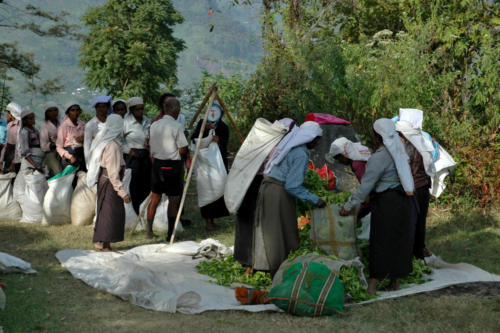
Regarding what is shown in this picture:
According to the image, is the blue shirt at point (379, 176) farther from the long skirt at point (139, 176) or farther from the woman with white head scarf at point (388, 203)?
the long skirt at point (139, 176)

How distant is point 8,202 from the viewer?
9375 millimetres

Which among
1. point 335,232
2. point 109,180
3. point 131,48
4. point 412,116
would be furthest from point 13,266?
point 131,48

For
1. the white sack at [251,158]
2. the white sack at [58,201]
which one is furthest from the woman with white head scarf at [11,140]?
the white sack at [251,158]

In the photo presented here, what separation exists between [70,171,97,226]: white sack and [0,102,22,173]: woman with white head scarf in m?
1.70

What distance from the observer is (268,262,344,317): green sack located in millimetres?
4703

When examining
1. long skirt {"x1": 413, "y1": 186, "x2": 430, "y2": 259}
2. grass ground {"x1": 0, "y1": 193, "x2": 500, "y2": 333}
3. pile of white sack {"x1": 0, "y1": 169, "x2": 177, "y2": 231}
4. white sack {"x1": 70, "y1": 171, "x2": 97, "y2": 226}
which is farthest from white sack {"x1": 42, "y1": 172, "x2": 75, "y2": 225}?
long skirt {"x1": 413, "y1": 186, "x2": 430, "y2": 259}

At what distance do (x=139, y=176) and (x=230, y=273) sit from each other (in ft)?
9.71

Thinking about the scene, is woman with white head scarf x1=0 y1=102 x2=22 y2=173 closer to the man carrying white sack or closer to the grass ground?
the grass ground

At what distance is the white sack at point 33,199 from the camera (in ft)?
29.9

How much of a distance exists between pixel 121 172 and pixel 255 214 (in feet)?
6.48

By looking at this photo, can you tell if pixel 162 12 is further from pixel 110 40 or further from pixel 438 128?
pixel 438 128

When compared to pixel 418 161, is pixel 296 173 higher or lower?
lower

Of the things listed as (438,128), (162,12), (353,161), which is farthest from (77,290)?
(162,12)

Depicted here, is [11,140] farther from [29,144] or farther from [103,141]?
[103,141]
